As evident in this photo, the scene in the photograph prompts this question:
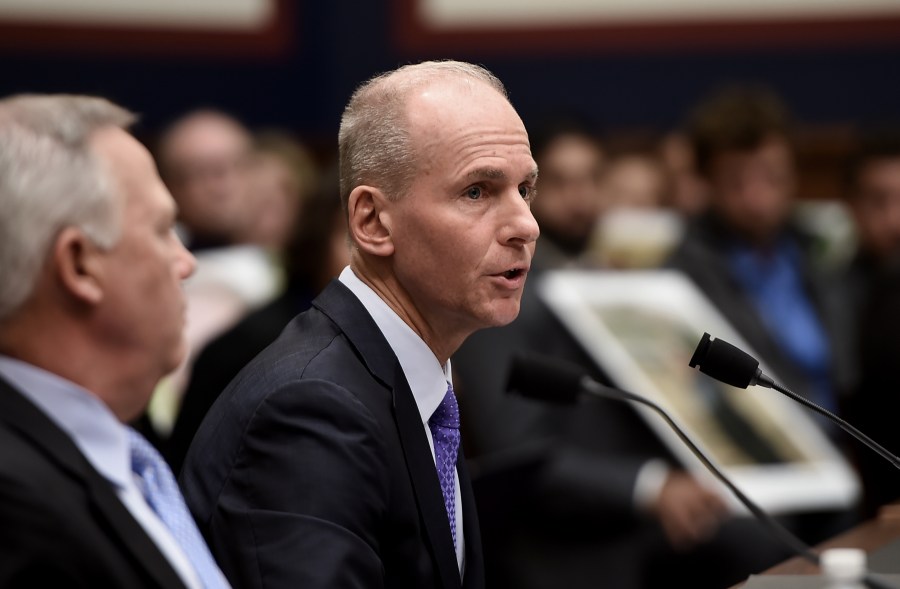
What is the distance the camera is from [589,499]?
302cm

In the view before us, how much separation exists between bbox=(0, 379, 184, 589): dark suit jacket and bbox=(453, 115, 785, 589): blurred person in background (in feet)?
5.94

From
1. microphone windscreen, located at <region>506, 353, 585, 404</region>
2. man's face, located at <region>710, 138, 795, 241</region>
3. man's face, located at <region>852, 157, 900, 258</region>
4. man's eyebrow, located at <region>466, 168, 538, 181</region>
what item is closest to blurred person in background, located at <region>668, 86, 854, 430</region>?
man's face, located at <region>710, 138, 795, 241</region>

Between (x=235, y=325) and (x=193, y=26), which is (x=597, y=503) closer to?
(x=235, y=325)

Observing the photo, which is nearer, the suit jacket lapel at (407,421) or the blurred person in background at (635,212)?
the suit jacket lapel at (407,421)

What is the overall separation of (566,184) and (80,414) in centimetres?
294

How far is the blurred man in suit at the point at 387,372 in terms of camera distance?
140 centimetres

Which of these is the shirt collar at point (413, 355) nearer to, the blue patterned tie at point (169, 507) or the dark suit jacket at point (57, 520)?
the blue patterned tie at point (169, 507)

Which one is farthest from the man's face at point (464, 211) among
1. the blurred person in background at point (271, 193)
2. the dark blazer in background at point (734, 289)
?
the blurred person in background at point (271, 193)

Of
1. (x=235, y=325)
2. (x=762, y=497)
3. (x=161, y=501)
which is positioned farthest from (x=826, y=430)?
(x=161, y=501)

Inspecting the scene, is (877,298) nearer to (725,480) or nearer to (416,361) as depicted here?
(725,480)

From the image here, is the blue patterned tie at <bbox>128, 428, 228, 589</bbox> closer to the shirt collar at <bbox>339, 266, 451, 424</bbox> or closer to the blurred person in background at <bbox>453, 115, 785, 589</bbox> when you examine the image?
the shirt collar at <bbox>339, 266, 451, 424</bbox>

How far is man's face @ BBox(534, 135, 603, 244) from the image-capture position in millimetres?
3912

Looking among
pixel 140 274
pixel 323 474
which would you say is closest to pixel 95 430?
pixel 140 274

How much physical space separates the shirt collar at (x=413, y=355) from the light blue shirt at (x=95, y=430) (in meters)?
0.47
